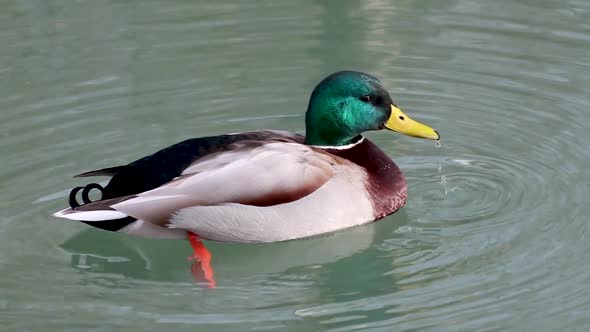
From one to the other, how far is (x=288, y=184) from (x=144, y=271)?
3.03ft

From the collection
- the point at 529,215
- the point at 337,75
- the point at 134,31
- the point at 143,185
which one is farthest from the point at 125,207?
the point at 134,31

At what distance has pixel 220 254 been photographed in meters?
7.56

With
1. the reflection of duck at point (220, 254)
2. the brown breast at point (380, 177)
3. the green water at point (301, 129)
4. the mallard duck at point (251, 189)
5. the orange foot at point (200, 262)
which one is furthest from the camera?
the brown breast at point (380, 177)

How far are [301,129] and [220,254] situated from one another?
5.83 ft

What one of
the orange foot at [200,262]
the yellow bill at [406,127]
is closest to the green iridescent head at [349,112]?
the yellow bill at [406,127]

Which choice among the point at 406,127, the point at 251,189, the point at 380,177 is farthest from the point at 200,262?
the point at 406,127

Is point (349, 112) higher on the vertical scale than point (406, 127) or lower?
higher

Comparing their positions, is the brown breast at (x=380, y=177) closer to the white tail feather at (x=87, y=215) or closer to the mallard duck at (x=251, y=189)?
the mallard duck at (x=251, y=189)

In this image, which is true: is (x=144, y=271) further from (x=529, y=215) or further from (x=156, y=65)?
(x=156, y=65)

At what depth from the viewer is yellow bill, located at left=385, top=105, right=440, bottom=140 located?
788 cm

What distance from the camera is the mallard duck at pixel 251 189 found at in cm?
740

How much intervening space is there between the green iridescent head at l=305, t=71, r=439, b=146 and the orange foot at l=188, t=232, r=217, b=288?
37.3 inches

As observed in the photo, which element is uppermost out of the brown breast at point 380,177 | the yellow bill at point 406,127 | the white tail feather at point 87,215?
the yellow bill at point 406,127

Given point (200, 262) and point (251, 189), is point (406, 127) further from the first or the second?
point (200, 262)
